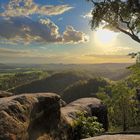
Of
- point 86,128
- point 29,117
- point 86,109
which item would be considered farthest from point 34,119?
point 86,109

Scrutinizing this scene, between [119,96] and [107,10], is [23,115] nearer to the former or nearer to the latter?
[107,10]

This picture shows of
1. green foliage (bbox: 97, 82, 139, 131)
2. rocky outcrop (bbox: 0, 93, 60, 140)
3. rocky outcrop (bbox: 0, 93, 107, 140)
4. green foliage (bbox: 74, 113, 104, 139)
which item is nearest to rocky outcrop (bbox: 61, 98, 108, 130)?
rocky outcrop (bbox: 0, 93, 107, 140)

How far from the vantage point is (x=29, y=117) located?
22.4 metres

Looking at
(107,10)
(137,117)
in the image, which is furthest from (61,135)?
(137,117)

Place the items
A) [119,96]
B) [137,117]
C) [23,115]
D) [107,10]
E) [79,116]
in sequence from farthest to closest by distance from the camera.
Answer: [137,117] < [119,96] < [107,10] < [79,116] < [23,115]

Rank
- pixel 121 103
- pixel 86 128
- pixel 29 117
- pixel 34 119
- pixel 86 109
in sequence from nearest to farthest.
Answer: pixel 29 117, pixel 34 119, pixel 86 128, pixel 86 109, pixel 121 103

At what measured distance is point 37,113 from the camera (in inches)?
952

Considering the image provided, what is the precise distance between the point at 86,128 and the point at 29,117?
715 cm

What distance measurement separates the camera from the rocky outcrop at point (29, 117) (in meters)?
19.7

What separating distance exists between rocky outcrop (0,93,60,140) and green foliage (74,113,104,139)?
260 centimetres

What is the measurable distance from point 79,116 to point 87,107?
5.87 metres

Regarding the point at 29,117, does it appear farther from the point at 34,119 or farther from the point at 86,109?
the point at 86,109

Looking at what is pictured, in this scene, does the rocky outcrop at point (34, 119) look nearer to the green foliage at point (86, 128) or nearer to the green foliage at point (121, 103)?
the green foliage at point (86, 128)

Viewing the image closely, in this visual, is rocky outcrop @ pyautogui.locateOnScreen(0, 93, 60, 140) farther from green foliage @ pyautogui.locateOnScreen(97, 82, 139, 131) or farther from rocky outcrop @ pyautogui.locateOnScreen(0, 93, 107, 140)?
green foliage @ pyautogui.locateOnScreen(97, 82, 139, 131)
